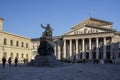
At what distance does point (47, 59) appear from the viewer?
94.2 feet

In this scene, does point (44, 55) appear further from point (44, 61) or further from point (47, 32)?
point (47, 32)

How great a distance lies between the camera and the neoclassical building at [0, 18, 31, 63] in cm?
6372

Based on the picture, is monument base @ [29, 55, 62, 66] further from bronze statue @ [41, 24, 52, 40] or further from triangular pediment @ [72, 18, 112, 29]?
triangular pediment @ [72, 18, 112, 29]

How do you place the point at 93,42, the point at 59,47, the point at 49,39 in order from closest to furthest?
the point at 49,39, the point at 93,42, the point at 59,47

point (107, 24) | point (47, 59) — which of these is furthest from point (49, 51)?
point (107, 24)

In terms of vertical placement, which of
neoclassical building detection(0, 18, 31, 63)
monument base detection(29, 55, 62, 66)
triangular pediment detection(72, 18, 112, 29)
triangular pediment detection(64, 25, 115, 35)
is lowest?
monument base detection(29, 55, 62, 66)

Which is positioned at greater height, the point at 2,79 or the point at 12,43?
the point at 12,43

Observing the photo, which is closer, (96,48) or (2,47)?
(2,47)

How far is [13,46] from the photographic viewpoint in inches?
2746

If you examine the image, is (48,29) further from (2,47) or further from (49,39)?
(2,47)

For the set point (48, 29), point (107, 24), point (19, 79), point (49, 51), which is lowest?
point (19, 79)

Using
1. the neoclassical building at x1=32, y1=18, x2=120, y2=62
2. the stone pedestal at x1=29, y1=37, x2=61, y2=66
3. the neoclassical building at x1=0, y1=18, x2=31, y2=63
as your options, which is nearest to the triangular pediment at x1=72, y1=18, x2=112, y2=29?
the neoclassical building at x1=32, y1=18, x2=120, y2=62

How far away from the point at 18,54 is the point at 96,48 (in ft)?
80.3

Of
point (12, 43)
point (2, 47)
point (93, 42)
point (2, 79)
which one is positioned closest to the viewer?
point (2, 79)
